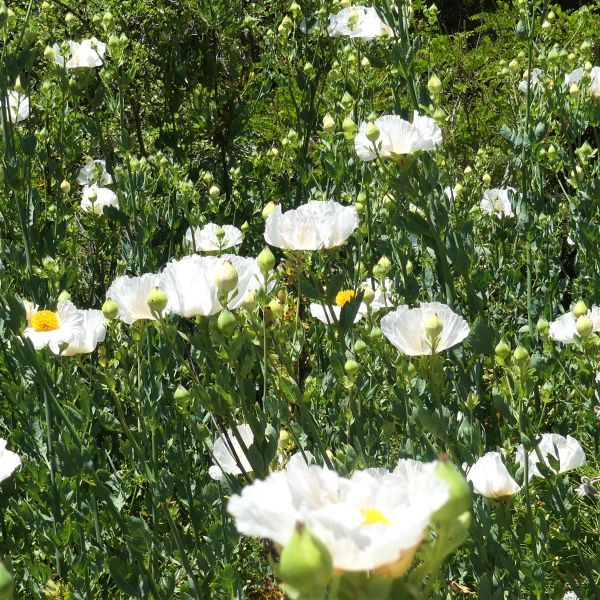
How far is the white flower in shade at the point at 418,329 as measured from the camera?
157cm

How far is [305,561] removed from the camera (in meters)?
0.61

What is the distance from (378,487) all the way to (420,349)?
882mm

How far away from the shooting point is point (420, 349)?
1.59m

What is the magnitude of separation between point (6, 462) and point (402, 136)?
3.34ft

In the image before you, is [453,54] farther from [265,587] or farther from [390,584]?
[390,584]

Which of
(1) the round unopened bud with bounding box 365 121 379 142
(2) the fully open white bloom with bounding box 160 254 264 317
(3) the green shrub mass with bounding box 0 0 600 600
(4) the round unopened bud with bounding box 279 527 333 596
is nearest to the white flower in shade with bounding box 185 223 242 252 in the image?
(3) the green shrub mass with bounding box 0 0 600 600

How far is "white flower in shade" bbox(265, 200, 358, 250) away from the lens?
1.66m

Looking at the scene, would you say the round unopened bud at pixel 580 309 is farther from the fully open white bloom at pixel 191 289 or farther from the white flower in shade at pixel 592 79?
the white flower in shade at pixel 592 79

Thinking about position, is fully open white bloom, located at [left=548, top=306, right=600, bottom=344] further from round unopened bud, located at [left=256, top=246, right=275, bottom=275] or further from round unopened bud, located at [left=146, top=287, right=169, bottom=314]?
round unopened bud, located at [left=146, top=287, right=169, bottom=314]

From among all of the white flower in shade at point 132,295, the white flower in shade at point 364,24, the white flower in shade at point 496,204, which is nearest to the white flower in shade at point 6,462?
the white flower in shade at point 132,295

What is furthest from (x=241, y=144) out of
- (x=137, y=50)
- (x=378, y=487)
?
(x=378, y=487)

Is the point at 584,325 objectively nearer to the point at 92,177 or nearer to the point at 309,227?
the point at 309,227

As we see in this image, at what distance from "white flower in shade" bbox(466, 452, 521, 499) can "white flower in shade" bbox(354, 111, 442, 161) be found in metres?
0.67

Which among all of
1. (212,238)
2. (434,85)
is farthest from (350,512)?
(212,238)
